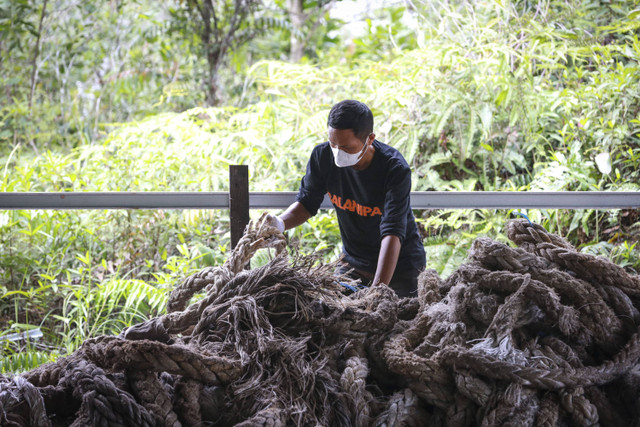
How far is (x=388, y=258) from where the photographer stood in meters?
1.90

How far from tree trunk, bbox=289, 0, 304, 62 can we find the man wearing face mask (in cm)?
459

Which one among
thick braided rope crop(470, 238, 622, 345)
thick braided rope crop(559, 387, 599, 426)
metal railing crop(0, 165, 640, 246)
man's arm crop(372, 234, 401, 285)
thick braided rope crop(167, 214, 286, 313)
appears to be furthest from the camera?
metal railing crop(0, 165, 640, 246)

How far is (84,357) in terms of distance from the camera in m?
0.91

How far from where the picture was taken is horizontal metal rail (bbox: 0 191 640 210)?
6.80ft

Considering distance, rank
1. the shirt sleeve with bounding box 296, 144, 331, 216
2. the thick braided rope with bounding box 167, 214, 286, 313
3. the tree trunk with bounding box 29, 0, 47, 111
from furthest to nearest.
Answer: the tree trunk with bounding box 29, 0, 47, 111 < the shirt sleeve with bounding box 296, 144, 331, 216 < the thick braided rope with bounding box 167, 214, 286, 313

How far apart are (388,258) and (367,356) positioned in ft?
2.86

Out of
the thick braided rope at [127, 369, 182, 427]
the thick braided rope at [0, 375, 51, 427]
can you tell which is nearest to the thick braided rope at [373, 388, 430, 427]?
the thick braided rope at [127, 369, 182, 427]

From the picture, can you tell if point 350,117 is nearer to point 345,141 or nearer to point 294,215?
point 345,141

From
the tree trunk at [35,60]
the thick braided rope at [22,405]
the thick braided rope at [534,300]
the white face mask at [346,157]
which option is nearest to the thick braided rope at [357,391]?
the thick braided rope at [534,300]

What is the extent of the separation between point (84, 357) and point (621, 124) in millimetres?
3971

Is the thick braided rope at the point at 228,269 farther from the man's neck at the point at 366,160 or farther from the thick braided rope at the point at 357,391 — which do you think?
the man's neck at the point at 366,160

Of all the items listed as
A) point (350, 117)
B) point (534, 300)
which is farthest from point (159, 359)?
point (350, 117)

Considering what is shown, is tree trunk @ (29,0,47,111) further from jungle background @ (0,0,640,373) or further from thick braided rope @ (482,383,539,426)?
thick braided rope @ (482,383,539,426)

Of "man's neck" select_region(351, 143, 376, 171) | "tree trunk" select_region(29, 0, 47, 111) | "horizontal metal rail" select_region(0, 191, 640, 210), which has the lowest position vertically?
"horizontal metal rail" select_region(0, 191, 640, 210)
